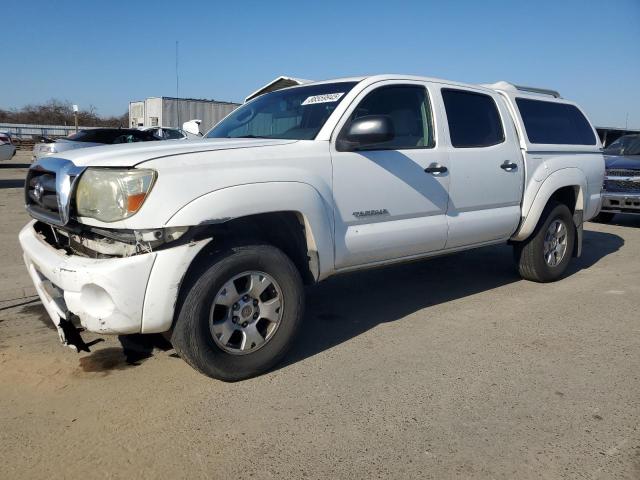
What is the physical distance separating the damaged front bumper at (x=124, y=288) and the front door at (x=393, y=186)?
113 centimetres

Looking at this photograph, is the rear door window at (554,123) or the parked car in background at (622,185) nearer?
the rear door window at (554,123)

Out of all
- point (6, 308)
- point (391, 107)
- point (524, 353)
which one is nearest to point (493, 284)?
point (524, 353)

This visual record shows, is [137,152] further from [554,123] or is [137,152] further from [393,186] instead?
[554,123]

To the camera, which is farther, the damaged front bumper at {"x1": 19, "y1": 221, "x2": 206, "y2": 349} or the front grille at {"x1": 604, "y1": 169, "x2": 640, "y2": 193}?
the front grille at {"x1": 604, "y1": 169, "x2": 640, "y2": 193}

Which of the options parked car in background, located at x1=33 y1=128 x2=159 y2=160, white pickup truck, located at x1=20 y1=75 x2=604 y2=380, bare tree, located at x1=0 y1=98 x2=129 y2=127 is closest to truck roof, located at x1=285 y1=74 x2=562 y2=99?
white pickup truck, located at x1=20 y1=75 x2=604 y2=380

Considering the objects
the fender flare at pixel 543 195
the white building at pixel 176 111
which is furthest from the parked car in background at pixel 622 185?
the white building at pixel 176 111

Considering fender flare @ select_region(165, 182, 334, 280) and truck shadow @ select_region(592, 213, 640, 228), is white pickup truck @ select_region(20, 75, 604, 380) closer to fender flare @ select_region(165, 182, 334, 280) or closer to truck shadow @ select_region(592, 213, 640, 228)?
fender flare @ select_region(165, 182, 334, 280)

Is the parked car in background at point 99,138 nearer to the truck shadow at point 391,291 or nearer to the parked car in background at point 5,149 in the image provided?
the parked car in background at point 5,149

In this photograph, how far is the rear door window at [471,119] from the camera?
438cm

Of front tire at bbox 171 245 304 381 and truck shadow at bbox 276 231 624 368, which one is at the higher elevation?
front tire at bbox 171 245 304 381

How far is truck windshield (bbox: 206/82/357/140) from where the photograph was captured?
12.3 ft

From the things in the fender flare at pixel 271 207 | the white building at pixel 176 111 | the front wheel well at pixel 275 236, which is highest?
the white building at pixel 176 111

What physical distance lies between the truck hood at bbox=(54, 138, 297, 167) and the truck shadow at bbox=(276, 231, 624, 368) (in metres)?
1.45

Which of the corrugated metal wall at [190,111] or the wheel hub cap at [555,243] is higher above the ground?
the corrugated metal wall at [190,111]
